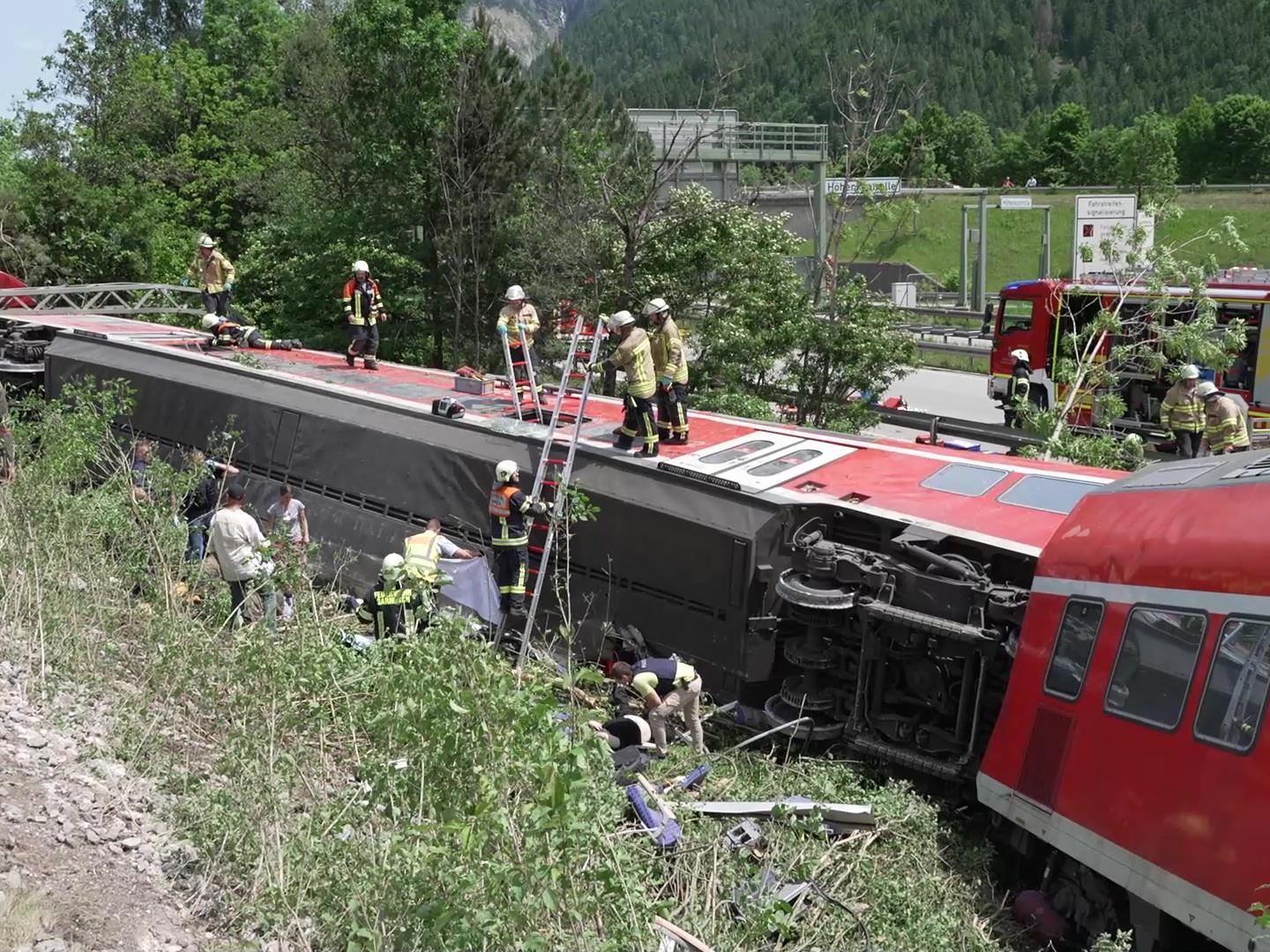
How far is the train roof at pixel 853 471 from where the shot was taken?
8.84 metres

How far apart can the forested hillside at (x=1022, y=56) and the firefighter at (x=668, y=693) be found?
101 meters

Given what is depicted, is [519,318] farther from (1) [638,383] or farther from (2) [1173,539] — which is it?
(2) [1173,539]

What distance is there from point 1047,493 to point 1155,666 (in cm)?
272

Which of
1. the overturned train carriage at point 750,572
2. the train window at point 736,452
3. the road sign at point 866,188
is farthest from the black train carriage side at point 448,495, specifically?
the road sign at point 866,188

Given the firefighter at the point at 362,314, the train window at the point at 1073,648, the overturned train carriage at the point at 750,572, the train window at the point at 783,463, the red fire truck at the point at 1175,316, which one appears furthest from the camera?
the red fire truck at the point at 1175,316

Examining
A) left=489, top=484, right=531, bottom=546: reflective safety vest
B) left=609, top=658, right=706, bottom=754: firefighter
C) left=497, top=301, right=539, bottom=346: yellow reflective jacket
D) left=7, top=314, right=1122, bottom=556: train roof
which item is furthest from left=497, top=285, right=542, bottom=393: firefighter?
left=609, top=658, right=706, bottom=754: firefighter

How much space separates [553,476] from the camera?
10.8 m

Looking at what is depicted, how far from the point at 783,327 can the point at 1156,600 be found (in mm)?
11597

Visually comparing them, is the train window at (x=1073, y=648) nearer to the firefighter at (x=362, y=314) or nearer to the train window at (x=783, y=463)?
the train window at (x=783, y=463)

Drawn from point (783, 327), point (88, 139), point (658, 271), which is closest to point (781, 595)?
point (783, 327)

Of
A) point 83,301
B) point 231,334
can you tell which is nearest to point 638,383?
point 231,334

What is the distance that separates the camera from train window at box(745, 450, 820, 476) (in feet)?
33.4

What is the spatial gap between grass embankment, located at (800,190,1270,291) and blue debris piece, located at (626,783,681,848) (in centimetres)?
4809

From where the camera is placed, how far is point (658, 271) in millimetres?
19844
